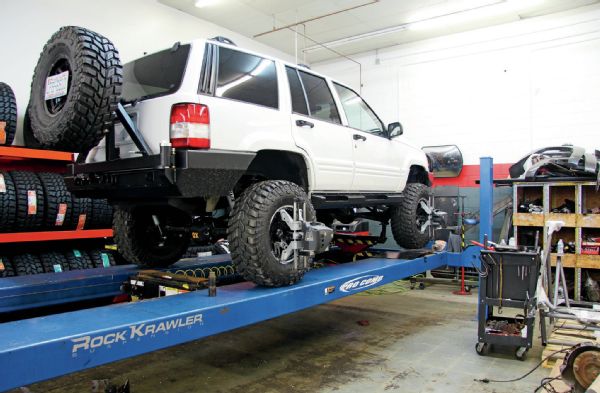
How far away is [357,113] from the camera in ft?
14.5

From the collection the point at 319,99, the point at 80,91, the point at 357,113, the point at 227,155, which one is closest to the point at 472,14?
the point at 357,113

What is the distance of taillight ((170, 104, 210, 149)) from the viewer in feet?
8.86

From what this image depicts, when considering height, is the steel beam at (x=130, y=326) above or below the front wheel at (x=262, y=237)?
below

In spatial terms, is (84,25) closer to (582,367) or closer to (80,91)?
(80,91)

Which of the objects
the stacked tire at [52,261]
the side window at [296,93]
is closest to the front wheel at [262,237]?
the side window at [296,93]

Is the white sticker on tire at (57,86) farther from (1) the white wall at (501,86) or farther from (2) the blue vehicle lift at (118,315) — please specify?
(1) the white wall at (501,86)

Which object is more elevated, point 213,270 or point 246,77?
point 246,77

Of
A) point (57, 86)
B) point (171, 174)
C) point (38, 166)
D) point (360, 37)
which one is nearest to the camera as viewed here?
point (171, 174)

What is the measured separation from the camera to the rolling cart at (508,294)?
420cm

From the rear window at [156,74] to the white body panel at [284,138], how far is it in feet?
0.29

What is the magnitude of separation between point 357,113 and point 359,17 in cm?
534

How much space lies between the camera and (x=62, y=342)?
1.88 meters

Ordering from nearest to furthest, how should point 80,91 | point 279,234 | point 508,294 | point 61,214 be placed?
point 80,91
point 279,234
point 508,294
point 61,214

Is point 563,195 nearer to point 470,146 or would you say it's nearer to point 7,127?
point 470,146
